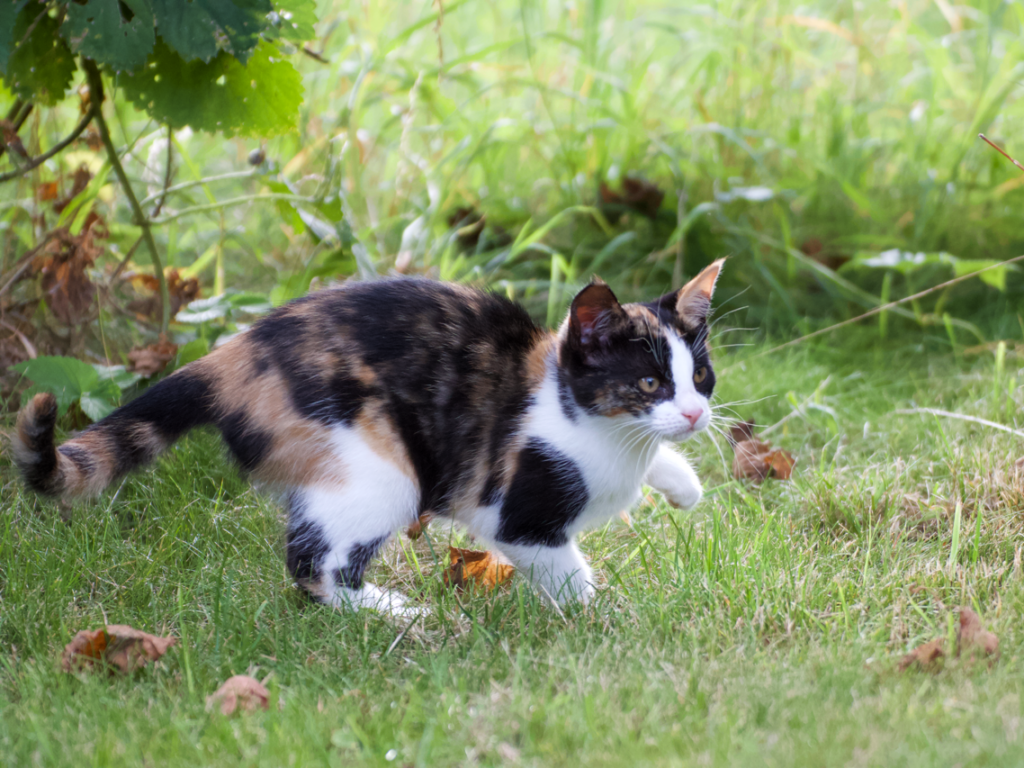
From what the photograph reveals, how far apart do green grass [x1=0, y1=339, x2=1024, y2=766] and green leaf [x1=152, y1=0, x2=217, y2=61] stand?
1057 mm

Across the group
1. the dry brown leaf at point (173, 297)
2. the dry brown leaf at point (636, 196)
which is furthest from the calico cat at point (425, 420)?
the dry brown leaf at point (636, 196)

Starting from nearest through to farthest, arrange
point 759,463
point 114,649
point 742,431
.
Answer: point 114,649 → point 759,463 → point 742,431

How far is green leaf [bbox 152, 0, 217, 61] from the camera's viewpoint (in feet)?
7.68

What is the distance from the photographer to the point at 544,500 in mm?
2174

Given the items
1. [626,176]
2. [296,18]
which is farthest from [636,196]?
[296,18]

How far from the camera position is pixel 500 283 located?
3904 mm

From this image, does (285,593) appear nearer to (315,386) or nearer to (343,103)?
(315,386)

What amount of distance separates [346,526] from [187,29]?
1.31m

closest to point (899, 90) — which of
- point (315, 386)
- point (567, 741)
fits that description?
point (315, 386)

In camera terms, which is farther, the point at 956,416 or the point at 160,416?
the point at 956,416

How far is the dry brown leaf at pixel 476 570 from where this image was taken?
7.39ft

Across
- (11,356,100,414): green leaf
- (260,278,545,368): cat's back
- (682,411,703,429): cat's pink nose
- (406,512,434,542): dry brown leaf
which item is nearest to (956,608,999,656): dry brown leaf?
(682,411,703,429): cat's pink nose

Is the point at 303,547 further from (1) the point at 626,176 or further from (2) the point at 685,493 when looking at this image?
(1) the point at 626,176

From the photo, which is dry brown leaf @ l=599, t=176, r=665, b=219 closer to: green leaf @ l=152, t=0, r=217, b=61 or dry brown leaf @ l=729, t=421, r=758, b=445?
dry brown leaf @ l=729, t=421, r=758, b=445
